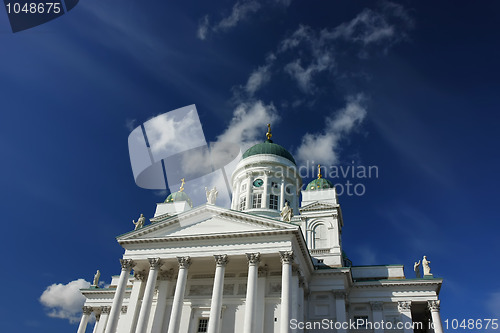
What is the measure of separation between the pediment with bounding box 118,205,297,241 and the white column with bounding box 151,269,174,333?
3.35 metres

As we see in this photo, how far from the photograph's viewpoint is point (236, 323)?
84.3 ft

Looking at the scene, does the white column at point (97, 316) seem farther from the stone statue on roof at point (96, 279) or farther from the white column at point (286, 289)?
the white column at point (286, 289)

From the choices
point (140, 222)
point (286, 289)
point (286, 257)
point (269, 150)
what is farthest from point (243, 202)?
point (286, 289)

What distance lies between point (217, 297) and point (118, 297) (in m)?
7.12

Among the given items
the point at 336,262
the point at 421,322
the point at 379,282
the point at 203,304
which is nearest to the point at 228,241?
the point at 203,304

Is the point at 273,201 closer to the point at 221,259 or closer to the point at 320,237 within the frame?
the point at 320,237

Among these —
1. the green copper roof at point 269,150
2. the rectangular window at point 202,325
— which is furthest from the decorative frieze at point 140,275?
the green copper roof at point 269,150

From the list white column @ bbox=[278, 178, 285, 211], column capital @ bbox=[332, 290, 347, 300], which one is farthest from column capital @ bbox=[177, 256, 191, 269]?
white column @ bbox=[278, 178, 285, 211]

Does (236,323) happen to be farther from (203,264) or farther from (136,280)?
(136,280)

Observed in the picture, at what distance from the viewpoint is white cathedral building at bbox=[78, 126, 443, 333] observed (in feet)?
81.1

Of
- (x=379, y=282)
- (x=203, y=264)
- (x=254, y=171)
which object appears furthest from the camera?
(x=254, y=171)

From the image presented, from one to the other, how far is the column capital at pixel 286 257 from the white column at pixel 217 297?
3834mm

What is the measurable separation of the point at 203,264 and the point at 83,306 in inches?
625

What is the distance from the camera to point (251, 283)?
23.8 m
